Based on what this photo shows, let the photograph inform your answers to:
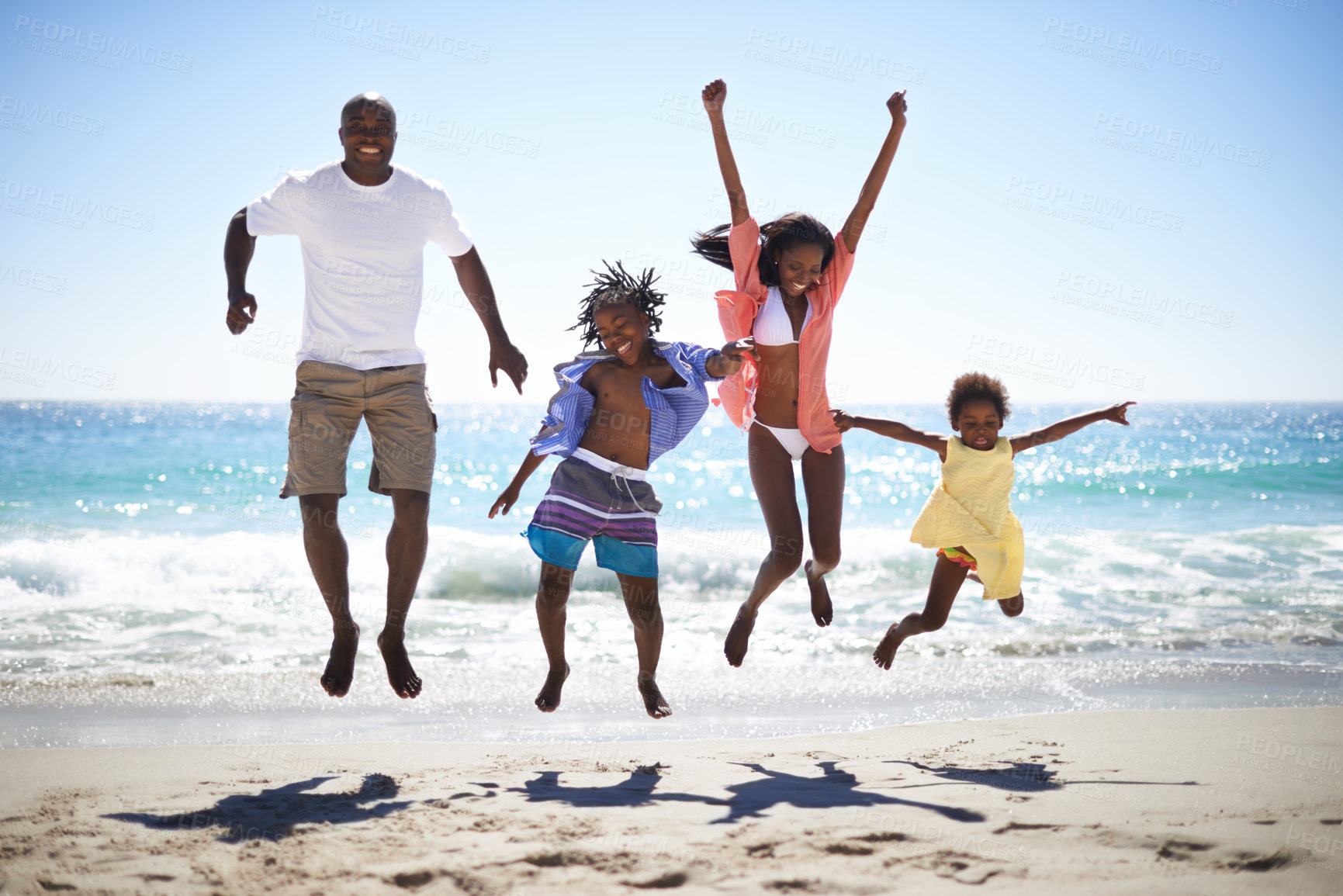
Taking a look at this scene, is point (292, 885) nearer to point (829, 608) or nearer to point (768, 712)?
point (829, 608)

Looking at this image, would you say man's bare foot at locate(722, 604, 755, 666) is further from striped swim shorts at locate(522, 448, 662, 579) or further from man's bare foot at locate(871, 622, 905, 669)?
man's bare foot at locate(871, 622, 905, 669)

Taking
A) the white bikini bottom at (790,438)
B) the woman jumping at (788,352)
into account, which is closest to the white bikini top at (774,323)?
the woman jumping at (788,352)

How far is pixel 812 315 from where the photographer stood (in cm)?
487

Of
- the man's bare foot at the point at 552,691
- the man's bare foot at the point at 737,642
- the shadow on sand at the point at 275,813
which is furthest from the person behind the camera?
the man's bare foot at the point at 737,642

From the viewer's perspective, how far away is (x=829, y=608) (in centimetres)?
520

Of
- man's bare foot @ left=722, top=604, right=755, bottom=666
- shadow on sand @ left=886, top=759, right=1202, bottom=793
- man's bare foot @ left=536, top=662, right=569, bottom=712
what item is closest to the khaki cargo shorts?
man's bare foot @ left=536, top=662, right=569, bottom=712

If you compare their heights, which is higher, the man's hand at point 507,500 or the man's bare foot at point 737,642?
the man's hand at point 507,500

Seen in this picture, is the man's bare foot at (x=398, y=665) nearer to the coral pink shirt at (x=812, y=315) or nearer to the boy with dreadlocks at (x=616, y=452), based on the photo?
the boy with dreadlocks at (x=616, y=452)

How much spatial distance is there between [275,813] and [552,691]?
4.53 ft

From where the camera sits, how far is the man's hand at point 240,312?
3.95 meters

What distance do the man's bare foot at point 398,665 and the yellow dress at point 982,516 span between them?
102 inches

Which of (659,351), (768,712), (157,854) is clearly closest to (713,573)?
(768,712)

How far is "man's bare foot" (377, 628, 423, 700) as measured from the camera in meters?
4.25

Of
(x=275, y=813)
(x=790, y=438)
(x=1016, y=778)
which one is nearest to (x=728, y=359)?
(x=790, y=438)
